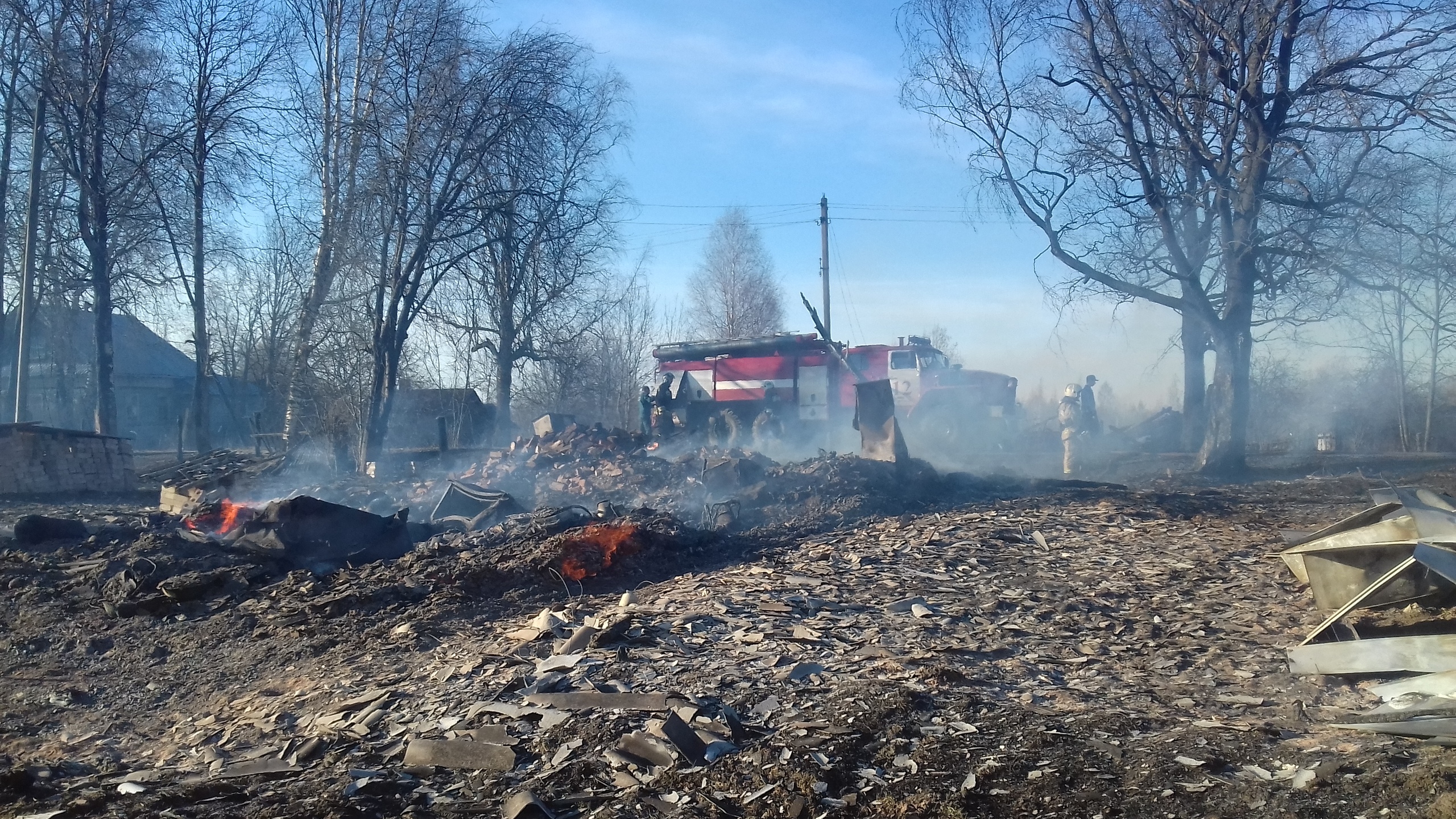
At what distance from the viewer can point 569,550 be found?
8.20 metres

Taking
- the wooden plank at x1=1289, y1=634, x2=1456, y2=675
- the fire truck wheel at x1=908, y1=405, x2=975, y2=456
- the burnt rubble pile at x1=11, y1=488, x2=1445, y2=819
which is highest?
the fire truck wheel at x1=908, y1=405, x2=975, y2=456

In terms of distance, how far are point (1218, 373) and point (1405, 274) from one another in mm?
2917

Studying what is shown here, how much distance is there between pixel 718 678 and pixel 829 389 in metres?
→ 18.2

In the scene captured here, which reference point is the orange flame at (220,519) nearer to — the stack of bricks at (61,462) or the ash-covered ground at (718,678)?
the ash-covered ground at (718,678)

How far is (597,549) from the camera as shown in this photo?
8.29m

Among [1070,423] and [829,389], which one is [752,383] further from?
[1070,423]

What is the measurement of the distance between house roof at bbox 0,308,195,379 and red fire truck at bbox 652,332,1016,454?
13.4m

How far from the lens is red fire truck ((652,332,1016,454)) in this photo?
72.5ft

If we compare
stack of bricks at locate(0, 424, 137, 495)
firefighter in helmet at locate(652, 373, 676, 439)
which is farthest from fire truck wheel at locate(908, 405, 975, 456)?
stack of bricks at locate(0, 424, 137, 495)

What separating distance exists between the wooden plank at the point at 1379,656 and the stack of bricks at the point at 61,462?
1708 cm

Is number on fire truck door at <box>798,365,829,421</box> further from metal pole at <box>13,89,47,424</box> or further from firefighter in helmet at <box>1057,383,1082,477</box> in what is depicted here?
metal pole at <box>13,89,47,424</box>

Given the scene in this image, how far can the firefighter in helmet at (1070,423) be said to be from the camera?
630 inches

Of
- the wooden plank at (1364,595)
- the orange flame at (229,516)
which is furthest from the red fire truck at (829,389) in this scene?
the wooden plank at (1364,595)

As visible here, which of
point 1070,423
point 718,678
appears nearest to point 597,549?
point 718,678
